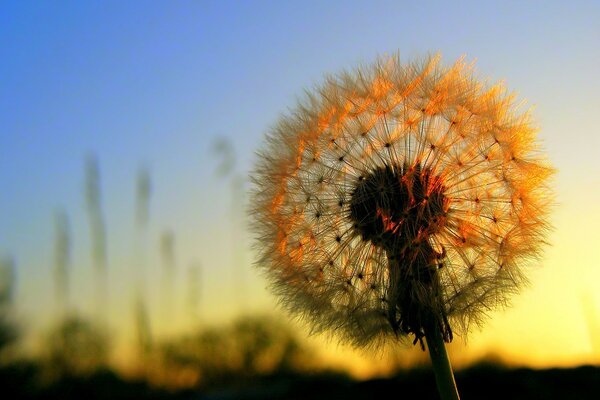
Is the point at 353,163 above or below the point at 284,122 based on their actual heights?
below

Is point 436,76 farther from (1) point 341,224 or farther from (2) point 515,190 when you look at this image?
(1) point 341,224

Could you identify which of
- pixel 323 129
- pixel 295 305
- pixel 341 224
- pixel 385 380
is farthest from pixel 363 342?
pixel 385 380

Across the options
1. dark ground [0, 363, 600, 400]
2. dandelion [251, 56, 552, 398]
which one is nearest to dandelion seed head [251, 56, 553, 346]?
dandelion [251, 56, 552, 398]

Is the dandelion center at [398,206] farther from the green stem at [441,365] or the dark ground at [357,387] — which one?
the dark ground at [357,387]

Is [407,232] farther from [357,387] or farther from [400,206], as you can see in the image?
[357,387]

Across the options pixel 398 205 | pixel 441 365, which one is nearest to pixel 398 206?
pixel 398 205

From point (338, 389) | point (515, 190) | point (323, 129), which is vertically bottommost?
point (338, 389)

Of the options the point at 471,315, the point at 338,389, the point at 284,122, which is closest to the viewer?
the point at 471,315

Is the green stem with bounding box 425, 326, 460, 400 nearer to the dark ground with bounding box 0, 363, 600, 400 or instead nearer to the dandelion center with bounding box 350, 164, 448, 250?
the dandelion center with bounding box 350, 164, 448, 250
